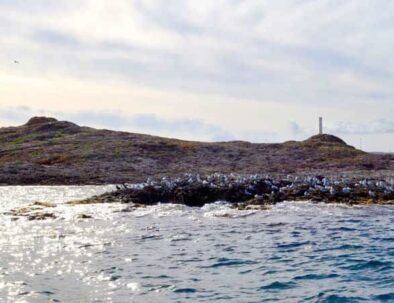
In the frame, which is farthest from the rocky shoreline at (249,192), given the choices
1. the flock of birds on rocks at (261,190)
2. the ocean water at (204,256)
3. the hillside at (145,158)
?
the hillside at (145,158)

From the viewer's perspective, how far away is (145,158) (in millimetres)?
65688

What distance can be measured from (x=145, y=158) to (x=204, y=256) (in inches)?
1900

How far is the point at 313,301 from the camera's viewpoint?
503 inches

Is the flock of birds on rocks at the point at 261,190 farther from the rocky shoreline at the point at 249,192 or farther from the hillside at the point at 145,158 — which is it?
the hillside at the point at 145,158

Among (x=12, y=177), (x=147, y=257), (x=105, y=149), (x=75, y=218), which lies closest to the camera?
(x=147, y=257)

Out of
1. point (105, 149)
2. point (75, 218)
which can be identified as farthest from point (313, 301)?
point (105, 149)

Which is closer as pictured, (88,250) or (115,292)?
(115,292)

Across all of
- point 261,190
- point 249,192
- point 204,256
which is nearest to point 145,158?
point 261,190

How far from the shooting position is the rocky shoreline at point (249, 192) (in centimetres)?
3023

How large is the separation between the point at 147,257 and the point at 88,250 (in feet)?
7.38

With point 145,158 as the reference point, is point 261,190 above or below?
below

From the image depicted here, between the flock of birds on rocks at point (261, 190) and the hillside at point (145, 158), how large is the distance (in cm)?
2023

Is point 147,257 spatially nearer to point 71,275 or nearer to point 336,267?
point 71,275

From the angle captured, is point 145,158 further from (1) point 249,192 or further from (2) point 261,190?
(1) point 249,192
